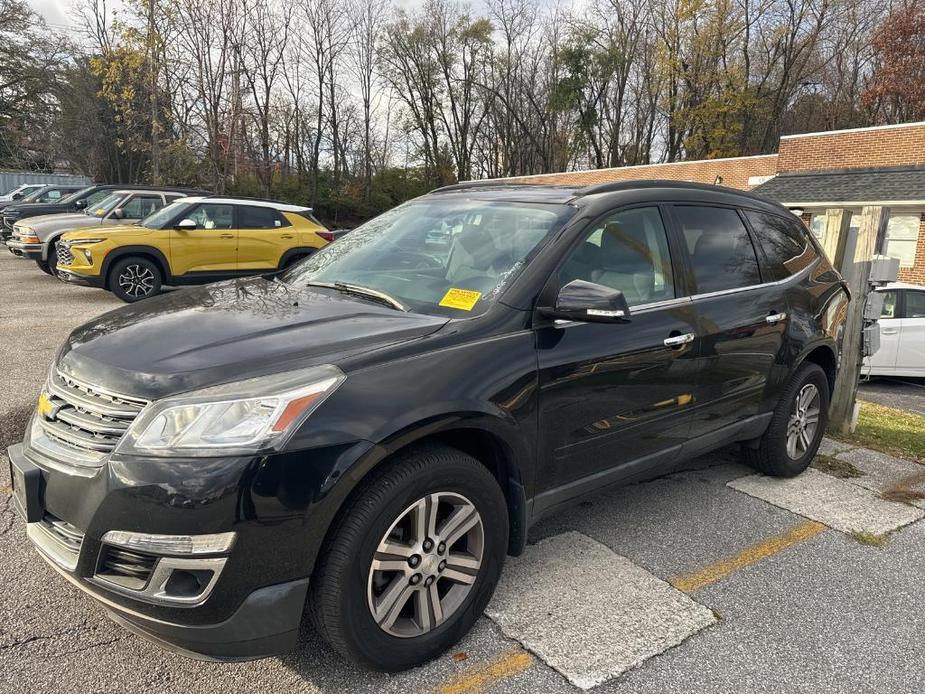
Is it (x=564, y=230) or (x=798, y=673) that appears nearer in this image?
(x=798, y=673)

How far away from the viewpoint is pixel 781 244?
14.1ft

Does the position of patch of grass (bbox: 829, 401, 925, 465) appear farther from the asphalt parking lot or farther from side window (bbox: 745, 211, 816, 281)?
side window (bbox: 745, 211, 816, 281)

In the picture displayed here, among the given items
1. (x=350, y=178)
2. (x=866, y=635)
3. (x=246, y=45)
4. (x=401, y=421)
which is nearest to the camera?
(x=401, y=421)

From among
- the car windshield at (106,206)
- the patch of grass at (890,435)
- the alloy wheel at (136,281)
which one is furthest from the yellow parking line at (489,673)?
the car windshield at (106,206)

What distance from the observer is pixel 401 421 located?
2234 millimetres

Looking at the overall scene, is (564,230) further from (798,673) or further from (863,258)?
(863,258)

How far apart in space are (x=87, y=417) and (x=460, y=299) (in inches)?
58.3

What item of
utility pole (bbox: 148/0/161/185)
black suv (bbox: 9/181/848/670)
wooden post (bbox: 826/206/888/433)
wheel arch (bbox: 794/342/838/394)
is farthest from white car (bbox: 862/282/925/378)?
utility pole (bbox: 148/0/161/185)

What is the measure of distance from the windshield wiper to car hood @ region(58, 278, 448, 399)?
51 mm

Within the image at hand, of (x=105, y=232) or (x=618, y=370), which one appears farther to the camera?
(x=105, y=232)

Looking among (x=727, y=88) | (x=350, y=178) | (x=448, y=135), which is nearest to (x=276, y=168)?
(x=350, y=178)

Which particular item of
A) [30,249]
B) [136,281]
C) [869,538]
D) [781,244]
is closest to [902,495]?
[869,538]

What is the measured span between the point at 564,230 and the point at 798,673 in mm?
2020

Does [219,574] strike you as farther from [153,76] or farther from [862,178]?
[862,178]
